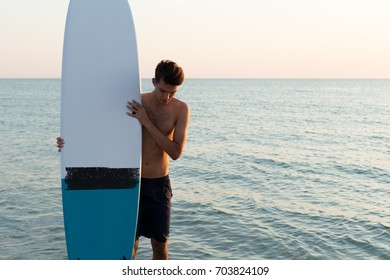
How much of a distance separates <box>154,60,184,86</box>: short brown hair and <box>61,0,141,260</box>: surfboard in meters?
0.55

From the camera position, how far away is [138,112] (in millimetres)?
3822

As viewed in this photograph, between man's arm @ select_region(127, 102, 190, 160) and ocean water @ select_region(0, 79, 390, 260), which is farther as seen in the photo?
ocean water @ select_region(0, 79, 390, 260)

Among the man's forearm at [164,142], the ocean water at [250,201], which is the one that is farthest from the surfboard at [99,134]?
the ocean water at [250,201]

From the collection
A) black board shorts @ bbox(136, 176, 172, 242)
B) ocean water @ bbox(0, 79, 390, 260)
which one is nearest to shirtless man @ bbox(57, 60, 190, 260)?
black board shorts @ bbox(136, 176, 172, 242)

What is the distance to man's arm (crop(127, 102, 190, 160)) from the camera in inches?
144

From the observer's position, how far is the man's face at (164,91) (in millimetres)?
3578

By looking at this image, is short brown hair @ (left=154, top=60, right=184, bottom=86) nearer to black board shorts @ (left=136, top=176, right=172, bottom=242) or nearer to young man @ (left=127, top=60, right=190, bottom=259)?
young man @ (left=127, top=60, right=190, bottom=259)

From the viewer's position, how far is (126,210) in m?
4.05

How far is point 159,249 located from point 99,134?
Answer: 1125 mm

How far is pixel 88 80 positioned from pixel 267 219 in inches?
173

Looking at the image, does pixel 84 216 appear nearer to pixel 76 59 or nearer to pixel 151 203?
pixel 151 203

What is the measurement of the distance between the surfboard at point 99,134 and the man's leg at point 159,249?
8.9 inches

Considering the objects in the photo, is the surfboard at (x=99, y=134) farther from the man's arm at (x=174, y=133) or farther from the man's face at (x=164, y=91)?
the man's face at (x=164, y=91)

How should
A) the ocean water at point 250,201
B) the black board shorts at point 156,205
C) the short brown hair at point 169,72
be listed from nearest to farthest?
the short brown hair at point 169,72, the black board shorts at point 156,205, the ocean water at point 250,201
